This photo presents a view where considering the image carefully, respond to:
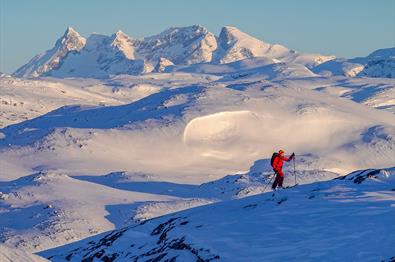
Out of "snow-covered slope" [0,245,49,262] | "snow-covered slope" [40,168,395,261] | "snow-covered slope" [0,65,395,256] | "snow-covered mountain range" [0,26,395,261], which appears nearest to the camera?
"snow-covered slope" [0,245,49,262]

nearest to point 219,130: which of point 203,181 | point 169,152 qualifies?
point 169,152

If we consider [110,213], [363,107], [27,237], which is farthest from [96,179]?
[363,107]

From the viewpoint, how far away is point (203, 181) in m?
92.1

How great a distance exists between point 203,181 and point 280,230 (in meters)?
67.7

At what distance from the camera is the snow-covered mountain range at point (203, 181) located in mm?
24062

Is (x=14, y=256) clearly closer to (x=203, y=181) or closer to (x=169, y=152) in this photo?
(x=203, y=181)

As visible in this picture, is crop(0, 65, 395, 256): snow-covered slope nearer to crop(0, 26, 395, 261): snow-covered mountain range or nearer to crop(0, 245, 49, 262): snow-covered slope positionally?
crop(0, 26, 395, 261): snow-covered mountain range

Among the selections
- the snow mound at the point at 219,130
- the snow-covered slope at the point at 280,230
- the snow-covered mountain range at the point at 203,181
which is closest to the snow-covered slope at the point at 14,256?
the snow-covered mountain range at the point at 203,181

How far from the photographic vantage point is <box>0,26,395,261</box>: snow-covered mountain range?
24062 millimetres

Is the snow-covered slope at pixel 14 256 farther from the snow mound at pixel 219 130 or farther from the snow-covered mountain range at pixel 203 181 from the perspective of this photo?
the snow mound at pixel 219 130

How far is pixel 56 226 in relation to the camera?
65.6 metres

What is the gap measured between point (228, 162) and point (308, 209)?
80.5 m

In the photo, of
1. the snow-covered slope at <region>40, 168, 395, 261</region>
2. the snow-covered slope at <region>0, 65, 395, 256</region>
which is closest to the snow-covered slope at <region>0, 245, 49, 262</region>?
the snow-covered slope at <region>40, 168, 395, 261</region>

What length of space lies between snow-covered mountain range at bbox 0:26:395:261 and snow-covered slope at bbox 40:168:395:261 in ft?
0.23
